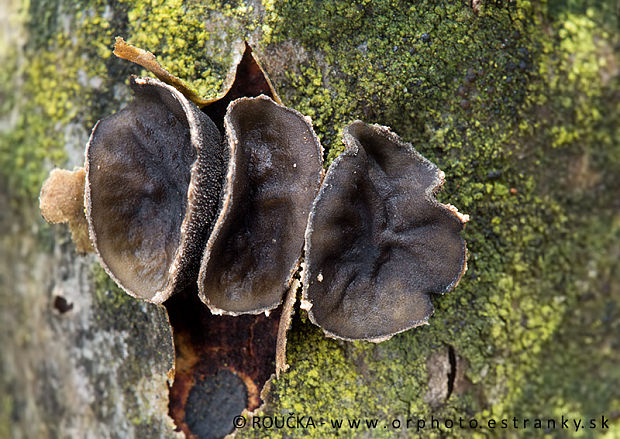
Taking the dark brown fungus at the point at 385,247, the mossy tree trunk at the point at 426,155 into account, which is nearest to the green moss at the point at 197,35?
the mossy tree trunk at the point at 426,155

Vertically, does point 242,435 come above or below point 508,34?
below

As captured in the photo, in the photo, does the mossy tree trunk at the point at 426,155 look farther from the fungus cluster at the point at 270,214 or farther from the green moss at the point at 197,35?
the fungus cluster at the point at 270,214

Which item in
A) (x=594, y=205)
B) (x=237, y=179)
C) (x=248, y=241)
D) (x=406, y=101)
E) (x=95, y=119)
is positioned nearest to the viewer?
(x=237, y=179)

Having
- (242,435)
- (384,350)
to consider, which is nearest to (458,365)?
(384,350)

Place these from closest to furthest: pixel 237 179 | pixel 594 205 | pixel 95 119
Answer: pixel 237 179 → pixel 95 119 → pixel 594 205

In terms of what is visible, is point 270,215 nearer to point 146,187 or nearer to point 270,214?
point 270,214

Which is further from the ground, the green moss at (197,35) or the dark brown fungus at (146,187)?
the green moss at (197,35)

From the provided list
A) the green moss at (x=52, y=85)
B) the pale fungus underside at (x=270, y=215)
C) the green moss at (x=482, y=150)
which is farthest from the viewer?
the green moss at (x=52, y=85)

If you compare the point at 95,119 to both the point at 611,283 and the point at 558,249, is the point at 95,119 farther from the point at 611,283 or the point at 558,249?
the point at 611,283

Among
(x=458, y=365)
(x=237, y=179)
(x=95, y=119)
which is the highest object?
(x=237, y=179)

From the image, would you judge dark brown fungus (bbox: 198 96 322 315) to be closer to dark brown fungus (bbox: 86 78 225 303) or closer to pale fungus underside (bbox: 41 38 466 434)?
pale fungus underside (bbox: 41 38 466 434)
